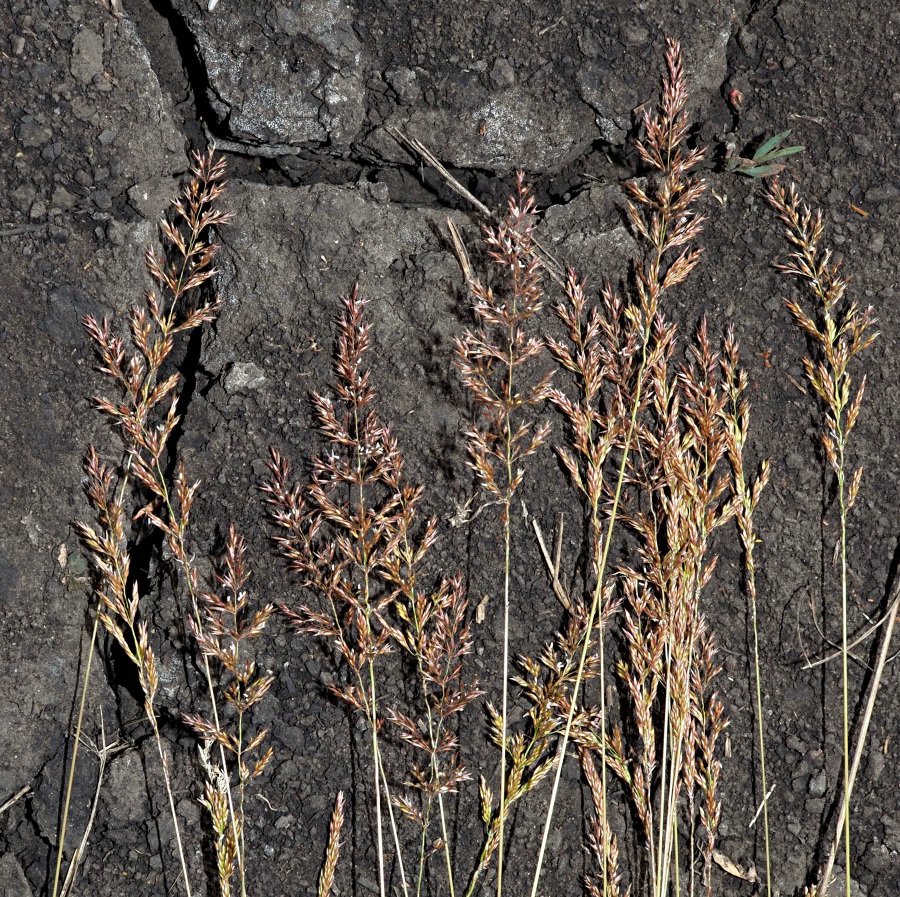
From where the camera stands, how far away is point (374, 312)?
8.65ft

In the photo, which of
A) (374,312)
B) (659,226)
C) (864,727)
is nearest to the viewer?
(864,727)

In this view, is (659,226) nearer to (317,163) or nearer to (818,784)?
(317,163)

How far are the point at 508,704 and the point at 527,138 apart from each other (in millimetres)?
1618

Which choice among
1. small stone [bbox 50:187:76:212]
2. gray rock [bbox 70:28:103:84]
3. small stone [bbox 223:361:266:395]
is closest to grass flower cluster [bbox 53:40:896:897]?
small stone [bbox 223:361:266:395]

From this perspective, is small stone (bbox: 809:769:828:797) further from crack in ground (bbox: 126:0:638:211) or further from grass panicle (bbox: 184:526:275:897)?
crack in ground (bbox: 126:0:638:211)

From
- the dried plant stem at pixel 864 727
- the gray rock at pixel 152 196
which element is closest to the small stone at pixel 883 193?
the dried plant stem at pixel 864 727

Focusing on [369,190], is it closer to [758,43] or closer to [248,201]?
[248,201]

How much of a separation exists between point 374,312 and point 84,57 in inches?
42.7

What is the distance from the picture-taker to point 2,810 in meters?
2.56

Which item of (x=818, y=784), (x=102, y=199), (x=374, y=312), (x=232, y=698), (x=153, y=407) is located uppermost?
(x=102, y=199)

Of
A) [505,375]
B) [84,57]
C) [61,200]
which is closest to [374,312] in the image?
[505,375]

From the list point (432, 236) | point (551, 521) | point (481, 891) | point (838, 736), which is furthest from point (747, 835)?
point (432, 236)

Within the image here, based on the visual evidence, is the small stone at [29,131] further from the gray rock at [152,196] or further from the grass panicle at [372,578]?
the grass panicle at [372,578]

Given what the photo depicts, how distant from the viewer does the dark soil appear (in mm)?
2566
